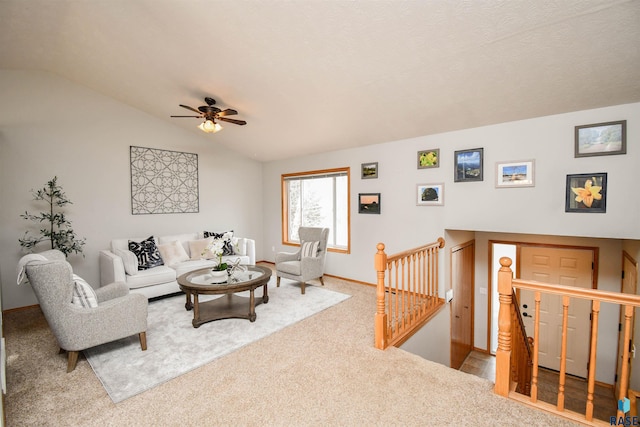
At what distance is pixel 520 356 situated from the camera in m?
3.62

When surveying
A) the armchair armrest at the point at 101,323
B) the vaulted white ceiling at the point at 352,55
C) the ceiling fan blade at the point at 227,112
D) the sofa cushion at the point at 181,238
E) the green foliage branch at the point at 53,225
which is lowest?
the armchair armrest at the point at 101,323

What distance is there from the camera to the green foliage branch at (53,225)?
4023mm

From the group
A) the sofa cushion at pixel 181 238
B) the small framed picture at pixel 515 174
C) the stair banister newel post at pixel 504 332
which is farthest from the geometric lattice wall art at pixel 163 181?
the stair banister newel post at pixel 504 332

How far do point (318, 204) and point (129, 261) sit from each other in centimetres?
337

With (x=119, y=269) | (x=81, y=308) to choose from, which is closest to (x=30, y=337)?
(x=119, y=269)

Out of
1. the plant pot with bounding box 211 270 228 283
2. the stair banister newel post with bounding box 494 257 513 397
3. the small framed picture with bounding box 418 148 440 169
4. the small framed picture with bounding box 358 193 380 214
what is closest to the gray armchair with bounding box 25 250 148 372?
the plant pot with bounding box 211 270 228 283

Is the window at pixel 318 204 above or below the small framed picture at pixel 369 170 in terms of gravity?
below

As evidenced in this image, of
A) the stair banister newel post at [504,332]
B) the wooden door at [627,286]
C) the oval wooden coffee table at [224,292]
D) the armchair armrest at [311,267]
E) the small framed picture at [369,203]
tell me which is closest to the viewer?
the stair banister newel post at [504,332]

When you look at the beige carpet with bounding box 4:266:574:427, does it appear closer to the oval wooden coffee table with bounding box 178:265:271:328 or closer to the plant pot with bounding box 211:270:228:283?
the oval wooden coffee table with bounding box 178:265:271:328

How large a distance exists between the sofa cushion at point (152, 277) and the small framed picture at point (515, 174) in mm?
4694

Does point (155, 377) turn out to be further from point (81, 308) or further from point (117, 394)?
point (81, 308)

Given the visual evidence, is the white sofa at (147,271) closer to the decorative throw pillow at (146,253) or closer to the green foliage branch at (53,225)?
the decorative throw pillow at (146,253)

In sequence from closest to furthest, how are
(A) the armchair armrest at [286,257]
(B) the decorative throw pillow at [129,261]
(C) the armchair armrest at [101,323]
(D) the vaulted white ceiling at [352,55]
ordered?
1. (D) the vaulted white ceiling at [352,55]
2. (C) the armchair armrest at [101,323]
3. (B) the decorative throw pillow at [129,261]
4. (A) the armchair armrest at [286,257]

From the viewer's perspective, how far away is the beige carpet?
75.4 inches
